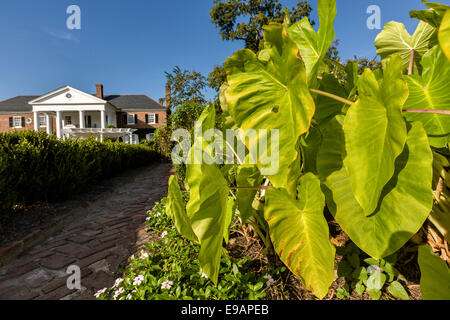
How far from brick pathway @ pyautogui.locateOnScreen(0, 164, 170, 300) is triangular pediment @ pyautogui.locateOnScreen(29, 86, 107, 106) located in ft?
83.6

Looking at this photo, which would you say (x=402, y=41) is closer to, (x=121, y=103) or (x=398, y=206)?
(x=398, y=206)

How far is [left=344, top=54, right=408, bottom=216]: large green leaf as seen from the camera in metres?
0.40

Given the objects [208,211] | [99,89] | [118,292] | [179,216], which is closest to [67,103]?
[99,89]

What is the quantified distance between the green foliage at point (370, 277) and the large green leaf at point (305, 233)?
706mm

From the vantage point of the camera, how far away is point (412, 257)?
1.16 meters

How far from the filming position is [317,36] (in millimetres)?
620

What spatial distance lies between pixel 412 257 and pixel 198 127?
1362 millimetres

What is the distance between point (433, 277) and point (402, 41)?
1.00 m

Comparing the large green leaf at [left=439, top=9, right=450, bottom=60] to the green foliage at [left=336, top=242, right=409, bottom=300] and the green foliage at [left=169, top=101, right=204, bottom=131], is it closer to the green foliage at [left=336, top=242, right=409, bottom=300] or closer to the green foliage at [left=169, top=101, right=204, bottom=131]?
the green foliage at [left=336, top=242, right=409, bottom=300]

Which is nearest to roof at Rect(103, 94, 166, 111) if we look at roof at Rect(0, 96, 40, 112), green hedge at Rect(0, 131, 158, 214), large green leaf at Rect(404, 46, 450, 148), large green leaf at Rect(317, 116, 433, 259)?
roof at Rect(0, 96, 40, 112)

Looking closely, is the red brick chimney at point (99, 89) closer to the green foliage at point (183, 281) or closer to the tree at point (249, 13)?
the tree at point (249, 13)

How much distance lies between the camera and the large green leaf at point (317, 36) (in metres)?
0.54

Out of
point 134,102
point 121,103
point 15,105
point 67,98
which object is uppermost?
point 134,102
